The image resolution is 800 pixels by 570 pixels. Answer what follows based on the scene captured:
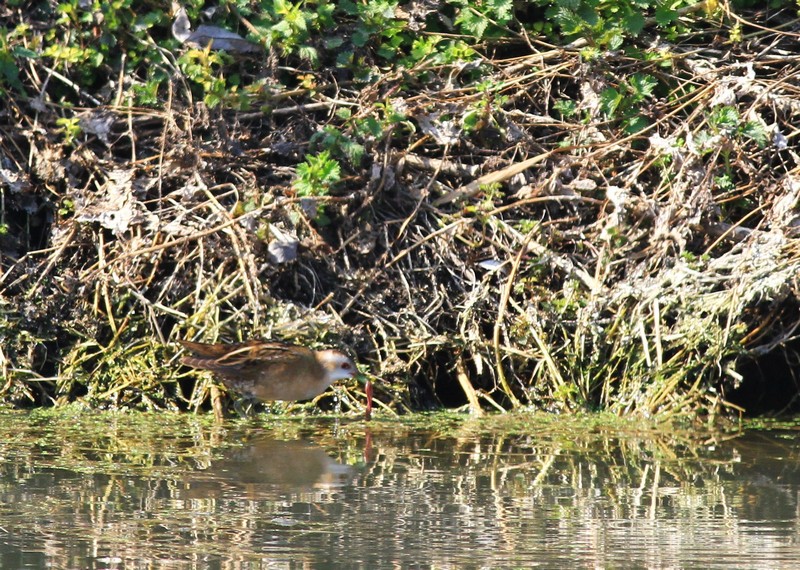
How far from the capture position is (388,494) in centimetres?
502

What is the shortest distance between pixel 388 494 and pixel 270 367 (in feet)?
4.99

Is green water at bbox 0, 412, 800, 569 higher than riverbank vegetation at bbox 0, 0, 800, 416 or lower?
lower

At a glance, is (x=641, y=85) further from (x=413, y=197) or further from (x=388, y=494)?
(x=388, y=494)

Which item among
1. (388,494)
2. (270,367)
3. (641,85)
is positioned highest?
(641,85)

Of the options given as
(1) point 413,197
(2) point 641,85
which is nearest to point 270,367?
(1) point 413,197

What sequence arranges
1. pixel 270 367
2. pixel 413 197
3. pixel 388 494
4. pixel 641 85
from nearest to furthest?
pixel 388 494
pixel 270 367
pixel 413 197
pixel 641 85

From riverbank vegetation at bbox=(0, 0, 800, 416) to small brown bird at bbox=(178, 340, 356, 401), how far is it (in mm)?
313

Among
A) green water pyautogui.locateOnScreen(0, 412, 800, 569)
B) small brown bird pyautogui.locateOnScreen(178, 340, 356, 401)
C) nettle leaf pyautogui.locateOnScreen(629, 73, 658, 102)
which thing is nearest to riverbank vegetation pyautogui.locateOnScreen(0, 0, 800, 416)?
nettle leaf pyautogui.locateOnScreen(629, 73, 658, 102)

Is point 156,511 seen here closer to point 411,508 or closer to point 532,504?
point 411,508

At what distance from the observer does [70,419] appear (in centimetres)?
647

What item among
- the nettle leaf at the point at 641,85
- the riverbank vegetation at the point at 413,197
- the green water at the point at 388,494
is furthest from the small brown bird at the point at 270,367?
the nettle leaf at the point at 641,85

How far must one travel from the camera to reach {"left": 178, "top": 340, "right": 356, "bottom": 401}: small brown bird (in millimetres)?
6379

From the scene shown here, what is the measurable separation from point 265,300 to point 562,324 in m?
1.57

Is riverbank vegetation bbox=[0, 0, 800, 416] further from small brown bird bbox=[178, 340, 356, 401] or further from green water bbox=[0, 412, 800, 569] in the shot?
green water bbox=[0, 412, 800, 569]
